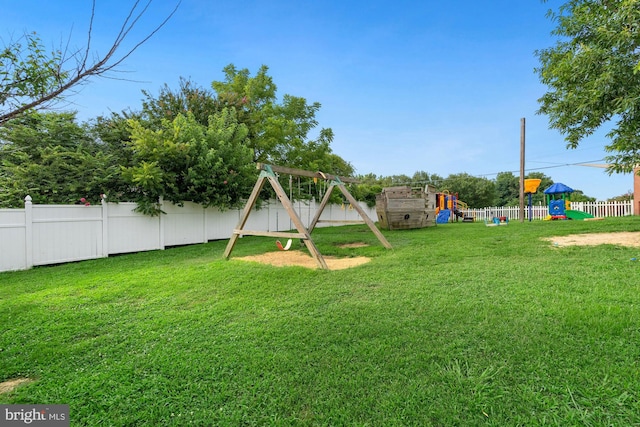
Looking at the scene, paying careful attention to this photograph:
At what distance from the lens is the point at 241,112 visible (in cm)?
1320

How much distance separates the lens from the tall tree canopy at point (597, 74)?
4754mm

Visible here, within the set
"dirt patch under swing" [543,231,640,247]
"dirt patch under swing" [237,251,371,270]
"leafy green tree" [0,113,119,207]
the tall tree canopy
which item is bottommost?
"dirt patch under swing" [237,251,371,270]

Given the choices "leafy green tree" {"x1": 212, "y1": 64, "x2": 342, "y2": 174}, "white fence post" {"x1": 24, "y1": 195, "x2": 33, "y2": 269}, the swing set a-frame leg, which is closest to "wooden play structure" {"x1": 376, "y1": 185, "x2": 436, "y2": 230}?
"leafy green tree" {"x1": 212, "y1": 64, "x2": 342, "y2": 174}

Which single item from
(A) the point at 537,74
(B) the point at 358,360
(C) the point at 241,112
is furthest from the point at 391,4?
(B) the point at 358,360

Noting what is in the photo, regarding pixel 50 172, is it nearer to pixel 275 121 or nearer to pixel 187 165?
pixel 187 165

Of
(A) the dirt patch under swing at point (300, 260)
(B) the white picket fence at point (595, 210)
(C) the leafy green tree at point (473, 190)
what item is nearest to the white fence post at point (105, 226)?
(A) the dirt patch under swing at point (300, 260)

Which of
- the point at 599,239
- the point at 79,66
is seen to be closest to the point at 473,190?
the point at 599,239

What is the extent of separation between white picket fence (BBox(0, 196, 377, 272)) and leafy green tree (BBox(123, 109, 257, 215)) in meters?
→ 0.56

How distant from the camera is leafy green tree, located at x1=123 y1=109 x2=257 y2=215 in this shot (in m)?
8.10

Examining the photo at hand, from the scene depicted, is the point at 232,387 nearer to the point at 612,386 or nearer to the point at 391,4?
the point at 612,386

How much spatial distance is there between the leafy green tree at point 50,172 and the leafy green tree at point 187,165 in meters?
0.85

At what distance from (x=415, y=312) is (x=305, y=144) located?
13374 millimetres

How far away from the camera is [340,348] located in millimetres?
2494

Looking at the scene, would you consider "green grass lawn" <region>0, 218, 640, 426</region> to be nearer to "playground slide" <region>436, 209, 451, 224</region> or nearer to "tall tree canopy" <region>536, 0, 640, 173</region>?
"tall tree canopy" <region>536, 0, 640, 173</region>
